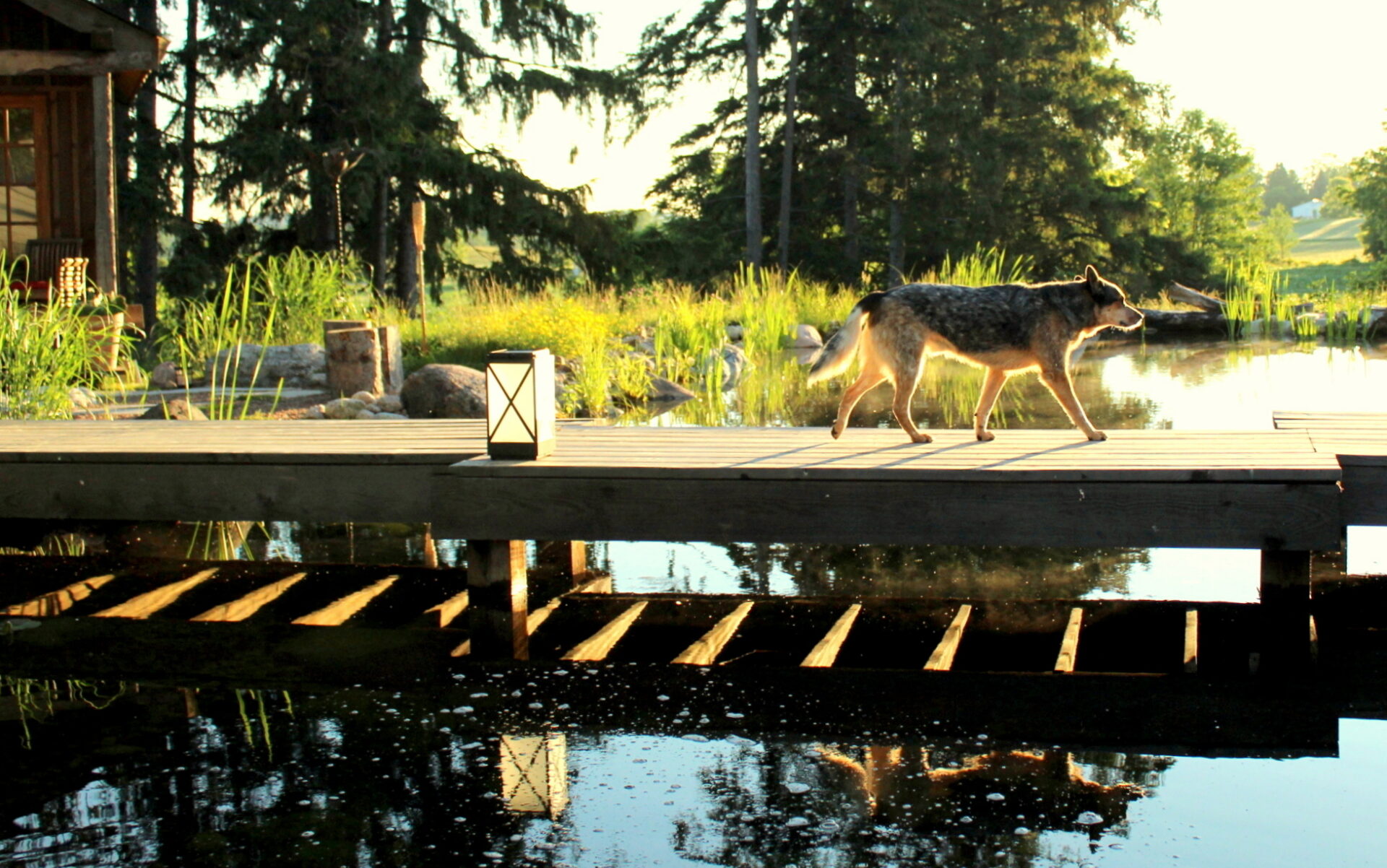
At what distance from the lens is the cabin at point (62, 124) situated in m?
12.5

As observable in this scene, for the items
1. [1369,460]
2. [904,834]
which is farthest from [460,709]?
[1369,460]

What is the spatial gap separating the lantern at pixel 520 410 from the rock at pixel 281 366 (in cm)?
638

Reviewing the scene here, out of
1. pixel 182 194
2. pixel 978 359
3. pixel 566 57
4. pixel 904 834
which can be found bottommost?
pixel 904 834

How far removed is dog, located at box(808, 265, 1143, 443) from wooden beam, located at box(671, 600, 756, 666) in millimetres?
1079

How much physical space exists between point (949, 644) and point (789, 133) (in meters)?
26.3

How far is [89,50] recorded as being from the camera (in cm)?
1278

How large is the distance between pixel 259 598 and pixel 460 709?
1.86 m

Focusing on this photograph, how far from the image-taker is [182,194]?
21.4m

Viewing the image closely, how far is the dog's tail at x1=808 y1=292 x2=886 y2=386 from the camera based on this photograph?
5.43 meters

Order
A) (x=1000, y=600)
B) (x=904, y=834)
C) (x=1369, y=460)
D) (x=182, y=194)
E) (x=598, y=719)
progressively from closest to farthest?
(x=904, y=834), (x=598, y=719), (x=1369, y=460), (x=1000, y=600), (x=182, y=194)

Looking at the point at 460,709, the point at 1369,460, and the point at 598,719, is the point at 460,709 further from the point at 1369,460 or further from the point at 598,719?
the point at 1369,460

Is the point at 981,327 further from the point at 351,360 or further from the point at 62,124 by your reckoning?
the point at 62,124

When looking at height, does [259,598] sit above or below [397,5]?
below

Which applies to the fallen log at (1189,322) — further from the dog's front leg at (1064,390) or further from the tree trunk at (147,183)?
the dog's front leg at (1064,390)
